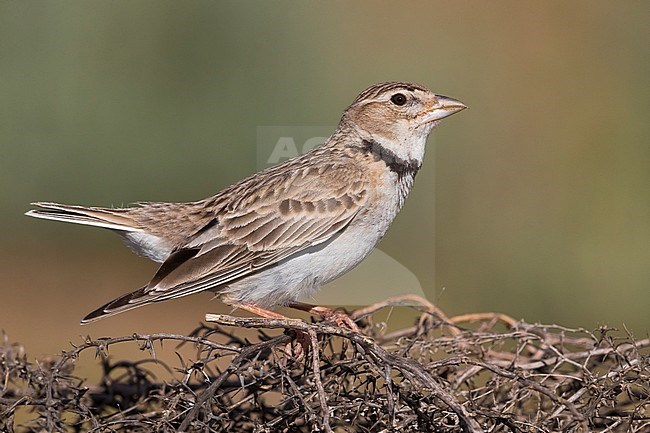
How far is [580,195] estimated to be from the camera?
445 inches

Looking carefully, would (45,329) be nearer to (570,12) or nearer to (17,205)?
(17,205)

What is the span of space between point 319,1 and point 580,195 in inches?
164

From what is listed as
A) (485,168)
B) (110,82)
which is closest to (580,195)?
(485,168)

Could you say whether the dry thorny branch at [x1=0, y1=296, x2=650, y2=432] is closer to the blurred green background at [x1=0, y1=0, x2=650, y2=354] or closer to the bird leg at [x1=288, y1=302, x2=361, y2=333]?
the bird leg at [x1=288, y1=302, x2=361, y2=333]

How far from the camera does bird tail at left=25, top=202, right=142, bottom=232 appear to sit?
5.53m

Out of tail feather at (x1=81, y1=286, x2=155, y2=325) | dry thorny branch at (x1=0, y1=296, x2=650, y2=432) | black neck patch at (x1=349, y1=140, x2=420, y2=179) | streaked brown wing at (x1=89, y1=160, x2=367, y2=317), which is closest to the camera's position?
dry thorny branch at (x1=0, y1=296, x2=650, y2=432)

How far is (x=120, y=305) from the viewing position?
4.95 metres

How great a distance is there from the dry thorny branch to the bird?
61 cm

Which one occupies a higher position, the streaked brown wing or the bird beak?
the bird beak

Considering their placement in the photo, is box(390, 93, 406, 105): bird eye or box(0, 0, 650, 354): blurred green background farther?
box(0, 0, 650, 354): blurred green background

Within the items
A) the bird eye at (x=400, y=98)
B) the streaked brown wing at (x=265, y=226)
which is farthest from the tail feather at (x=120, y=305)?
the bird eye at (x=400, y=98)

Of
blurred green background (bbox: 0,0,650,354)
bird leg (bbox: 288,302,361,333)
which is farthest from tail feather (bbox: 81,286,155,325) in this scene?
blurred green background (bbox: 0,0,650,354)

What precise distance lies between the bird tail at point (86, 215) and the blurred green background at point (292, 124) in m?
4.44

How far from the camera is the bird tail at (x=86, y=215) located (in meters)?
5.53
